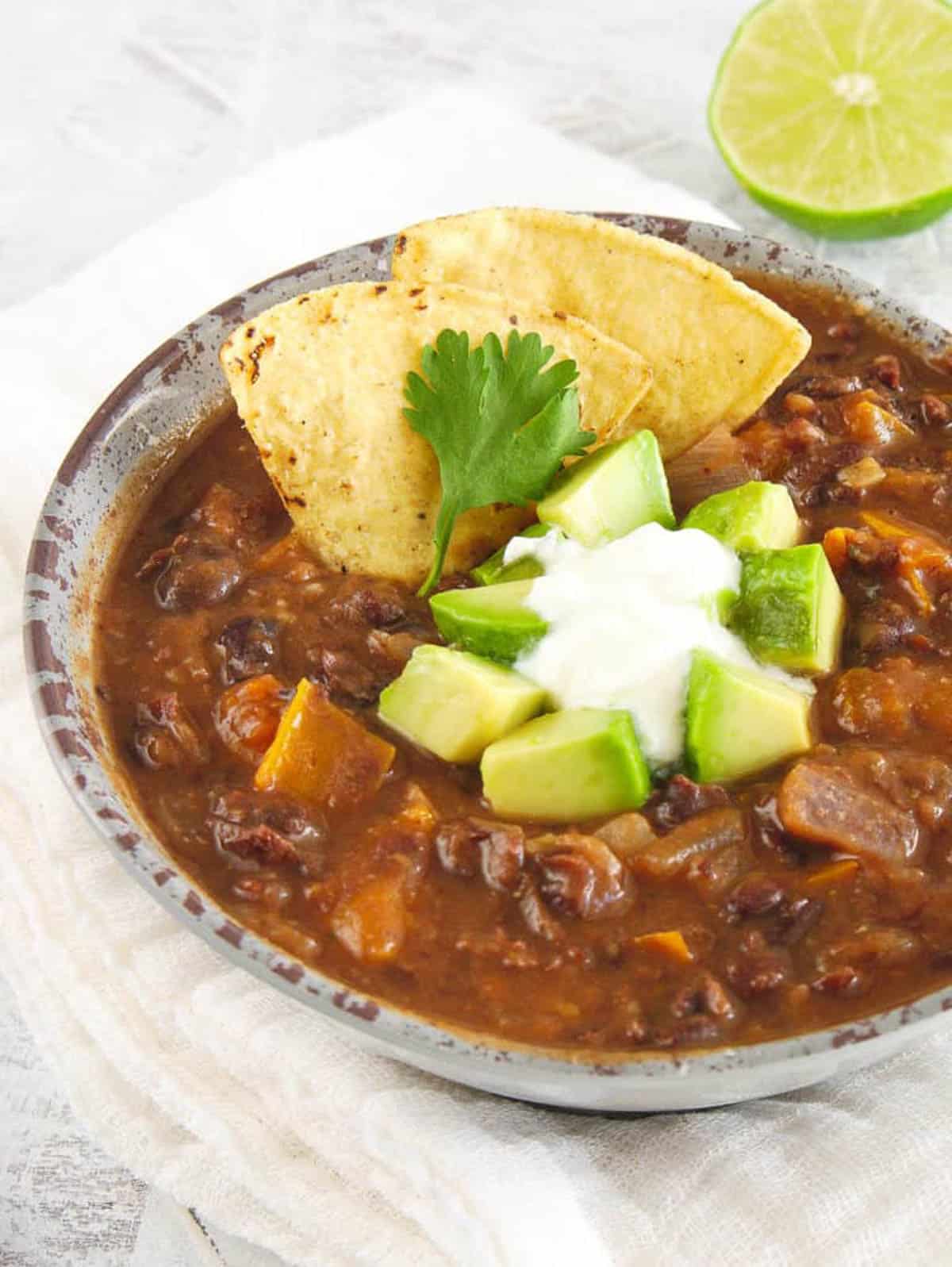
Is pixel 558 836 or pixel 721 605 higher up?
pixel 721 605

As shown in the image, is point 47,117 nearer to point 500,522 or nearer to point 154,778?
point 500,522

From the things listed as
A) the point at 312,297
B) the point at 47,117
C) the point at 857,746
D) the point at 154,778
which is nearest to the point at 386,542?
the point at 312,297

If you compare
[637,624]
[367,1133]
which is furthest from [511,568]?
[367,1133]

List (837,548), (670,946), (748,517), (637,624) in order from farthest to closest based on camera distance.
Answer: (837,548)
(748,517)
(637,624)
(670,946)

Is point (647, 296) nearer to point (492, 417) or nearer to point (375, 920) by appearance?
point (492, 417)

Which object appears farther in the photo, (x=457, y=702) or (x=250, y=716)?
(x=250, y=716)

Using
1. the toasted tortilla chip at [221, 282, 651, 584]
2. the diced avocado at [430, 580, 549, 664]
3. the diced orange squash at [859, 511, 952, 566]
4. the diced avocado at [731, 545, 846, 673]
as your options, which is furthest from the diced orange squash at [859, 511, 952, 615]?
the diced avocado at [430, 580, 549, 664]

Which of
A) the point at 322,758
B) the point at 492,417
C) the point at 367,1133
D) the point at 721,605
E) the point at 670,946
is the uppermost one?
the point at 492,417
